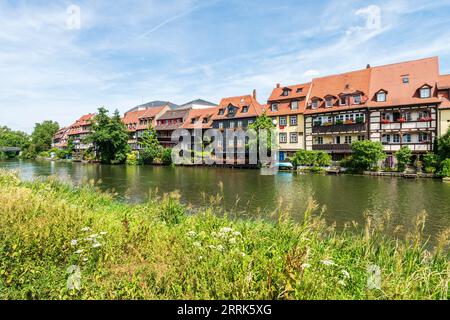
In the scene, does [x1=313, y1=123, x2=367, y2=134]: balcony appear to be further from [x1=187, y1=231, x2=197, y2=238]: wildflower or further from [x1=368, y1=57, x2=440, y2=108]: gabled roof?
[x1=187, y1=231, x2=197, y2=238]: wildflower

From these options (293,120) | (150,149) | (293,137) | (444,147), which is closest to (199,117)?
(150,149)

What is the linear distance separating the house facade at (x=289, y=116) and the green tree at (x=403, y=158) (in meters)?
13.9

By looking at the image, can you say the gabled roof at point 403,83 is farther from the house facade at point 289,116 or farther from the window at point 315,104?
the house facade at point 289,116

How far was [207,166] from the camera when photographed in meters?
51.1

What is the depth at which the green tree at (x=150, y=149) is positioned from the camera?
57862mm

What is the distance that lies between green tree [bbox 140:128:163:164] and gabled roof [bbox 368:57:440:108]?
3801 centimetres

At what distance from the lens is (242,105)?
53344 millimetres

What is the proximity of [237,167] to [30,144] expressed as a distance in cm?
9172

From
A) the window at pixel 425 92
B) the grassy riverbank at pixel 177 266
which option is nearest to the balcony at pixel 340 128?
the window at pixel 425 92

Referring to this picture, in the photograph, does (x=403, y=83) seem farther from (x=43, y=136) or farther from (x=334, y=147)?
(x=43, y=136)

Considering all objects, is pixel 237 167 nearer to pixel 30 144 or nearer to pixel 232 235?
pixel 232 235

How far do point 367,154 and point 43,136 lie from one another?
110452 millimetres

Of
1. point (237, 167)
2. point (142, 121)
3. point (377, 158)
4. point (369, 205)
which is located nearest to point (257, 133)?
point (237, 167)
